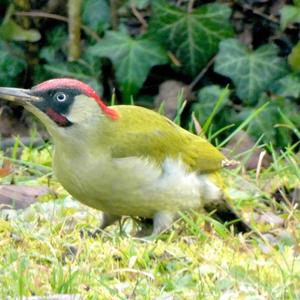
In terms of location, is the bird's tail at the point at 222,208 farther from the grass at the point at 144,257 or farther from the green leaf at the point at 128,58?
the green leaf at the point at 128,58

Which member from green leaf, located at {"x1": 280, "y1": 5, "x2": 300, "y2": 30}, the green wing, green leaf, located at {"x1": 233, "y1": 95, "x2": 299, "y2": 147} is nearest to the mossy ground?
the green wing

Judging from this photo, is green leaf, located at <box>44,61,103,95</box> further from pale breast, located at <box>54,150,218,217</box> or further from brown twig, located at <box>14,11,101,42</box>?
pale breast, located at <box>54,150,218,217</box>

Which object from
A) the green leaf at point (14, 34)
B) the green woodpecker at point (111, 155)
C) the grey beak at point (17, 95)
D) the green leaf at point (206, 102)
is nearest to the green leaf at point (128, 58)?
the green leaf at point (206, 102)

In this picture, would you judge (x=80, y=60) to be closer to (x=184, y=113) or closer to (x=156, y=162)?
(x=184, y=113)

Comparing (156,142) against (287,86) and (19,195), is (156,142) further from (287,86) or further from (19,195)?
(287,86)

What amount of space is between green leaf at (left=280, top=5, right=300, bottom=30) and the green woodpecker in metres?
3.13

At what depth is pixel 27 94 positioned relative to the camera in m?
4.96

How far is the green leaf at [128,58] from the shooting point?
818cm

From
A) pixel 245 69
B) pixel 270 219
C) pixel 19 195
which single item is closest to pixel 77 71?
pixel 245 69

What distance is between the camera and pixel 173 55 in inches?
339

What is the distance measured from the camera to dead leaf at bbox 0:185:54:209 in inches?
226

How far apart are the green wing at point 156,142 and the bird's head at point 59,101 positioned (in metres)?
0.18

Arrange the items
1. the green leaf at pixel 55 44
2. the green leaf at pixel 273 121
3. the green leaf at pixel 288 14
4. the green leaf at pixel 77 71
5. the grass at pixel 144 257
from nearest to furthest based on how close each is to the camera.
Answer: the grass at pixel 144 257
the green leaf at pixel 273 121
the green leaf at pixel 288 14
the green leaf at pixel 77 71
the green leaf at pixel 55 44

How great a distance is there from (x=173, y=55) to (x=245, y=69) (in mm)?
704
